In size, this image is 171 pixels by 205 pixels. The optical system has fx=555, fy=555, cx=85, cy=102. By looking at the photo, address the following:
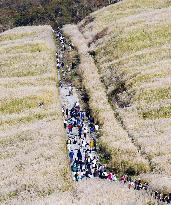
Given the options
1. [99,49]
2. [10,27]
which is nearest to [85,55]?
[99,49]

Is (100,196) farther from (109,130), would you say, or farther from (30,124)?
(30,124)

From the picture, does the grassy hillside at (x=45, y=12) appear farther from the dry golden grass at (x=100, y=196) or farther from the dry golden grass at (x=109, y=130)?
the dry golden grass at (x=100, y=196)

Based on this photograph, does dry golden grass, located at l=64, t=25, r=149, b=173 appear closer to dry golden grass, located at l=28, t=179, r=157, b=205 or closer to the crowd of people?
the crowd of people

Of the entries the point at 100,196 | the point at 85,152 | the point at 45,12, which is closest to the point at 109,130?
the point at 85,152

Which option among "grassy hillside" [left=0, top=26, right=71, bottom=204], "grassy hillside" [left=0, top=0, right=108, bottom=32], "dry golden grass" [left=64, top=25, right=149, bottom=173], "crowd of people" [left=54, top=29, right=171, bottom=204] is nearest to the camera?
"crowd of people" [left=54, top=29, right=171, bottom=204]

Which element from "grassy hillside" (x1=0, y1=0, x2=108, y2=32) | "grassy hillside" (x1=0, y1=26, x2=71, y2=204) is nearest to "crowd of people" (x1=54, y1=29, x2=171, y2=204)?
"grassy hillside" (x1=0, y1=26, x2=71, y2=204)
